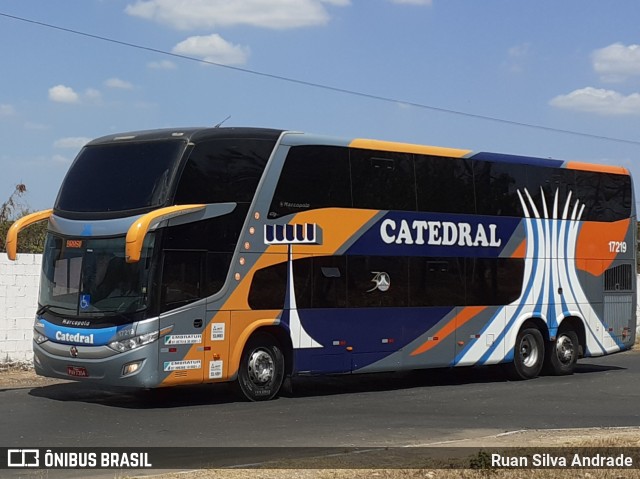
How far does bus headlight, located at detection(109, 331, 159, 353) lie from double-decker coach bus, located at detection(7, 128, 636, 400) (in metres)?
0.02

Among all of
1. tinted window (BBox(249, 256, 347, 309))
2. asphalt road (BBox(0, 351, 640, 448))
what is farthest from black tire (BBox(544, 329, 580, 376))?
tinted window (BBox(249, 256, 347, 309))

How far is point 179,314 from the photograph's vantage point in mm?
16188

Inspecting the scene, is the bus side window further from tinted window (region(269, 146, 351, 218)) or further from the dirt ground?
the dirt ground

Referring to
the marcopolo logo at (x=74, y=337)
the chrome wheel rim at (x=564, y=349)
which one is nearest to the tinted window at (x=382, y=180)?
the marcopolo logo at (x=74, y=337)

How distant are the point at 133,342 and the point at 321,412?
9.35 ft

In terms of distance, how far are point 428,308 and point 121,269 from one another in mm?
6114

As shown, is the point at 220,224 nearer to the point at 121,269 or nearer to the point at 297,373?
the point at 121,269

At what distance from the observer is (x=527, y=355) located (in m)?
22.0

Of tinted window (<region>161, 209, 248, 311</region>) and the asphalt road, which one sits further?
tinted window (<region>161, 209, 248, 311</region>)

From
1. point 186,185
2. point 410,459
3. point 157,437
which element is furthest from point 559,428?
point 186,185

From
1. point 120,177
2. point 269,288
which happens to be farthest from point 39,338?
point 269,288

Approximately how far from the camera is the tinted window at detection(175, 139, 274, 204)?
1631 cm

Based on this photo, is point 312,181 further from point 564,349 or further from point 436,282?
point 564,349

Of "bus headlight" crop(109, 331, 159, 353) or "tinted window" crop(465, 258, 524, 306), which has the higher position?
"tinted window" crop(465, 258, 524, 306)
